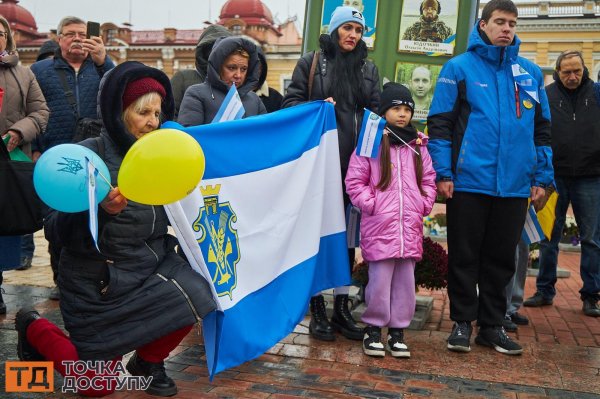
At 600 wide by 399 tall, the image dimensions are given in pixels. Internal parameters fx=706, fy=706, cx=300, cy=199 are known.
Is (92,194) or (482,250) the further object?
(482,250)

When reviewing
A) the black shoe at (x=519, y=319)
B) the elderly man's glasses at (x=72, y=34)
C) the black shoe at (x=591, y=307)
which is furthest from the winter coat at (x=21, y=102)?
the black shoe at (x=591, y=307)

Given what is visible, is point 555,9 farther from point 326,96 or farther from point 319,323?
point 319,323

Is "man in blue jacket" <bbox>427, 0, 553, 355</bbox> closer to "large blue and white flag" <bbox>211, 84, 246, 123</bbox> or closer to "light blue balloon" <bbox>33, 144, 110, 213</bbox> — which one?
"large blue and white flag" <bbox>211, 84, 246, 123</bbox>

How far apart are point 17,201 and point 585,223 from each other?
449cm

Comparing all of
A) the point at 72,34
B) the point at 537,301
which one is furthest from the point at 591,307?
the point at 72,34

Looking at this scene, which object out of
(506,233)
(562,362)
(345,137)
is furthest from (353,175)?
(562,362)

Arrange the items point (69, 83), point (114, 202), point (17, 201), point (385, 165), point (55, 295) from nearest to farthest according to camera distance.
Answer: point (114, 202), point (17, 201), point (385, 165), point (69, 83), point (55, 295)

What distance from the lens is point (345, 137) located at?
15.8ft

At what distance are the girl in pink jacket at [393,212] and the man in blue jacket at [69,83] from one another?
2337mm

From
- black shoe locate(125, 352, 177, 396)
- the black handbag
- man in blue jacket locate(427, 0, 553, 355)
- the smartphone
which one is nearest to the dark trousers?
man in blue jacket locate(427, 0, 553, 355)

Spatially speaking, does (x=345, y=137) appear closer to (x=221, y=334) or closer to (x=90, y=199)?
(x=221, y=334)

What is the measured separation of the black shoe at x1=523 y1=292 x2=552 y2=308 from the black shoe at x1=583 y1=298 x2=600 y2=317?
332 mm

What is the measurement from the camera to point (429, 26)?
597 cm

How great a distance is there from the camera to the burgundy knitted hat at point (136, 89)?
3510 millimetres
